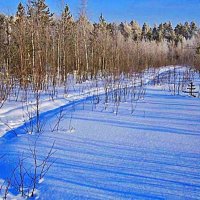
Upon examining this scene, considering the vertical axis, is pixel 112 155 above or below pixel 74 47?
below

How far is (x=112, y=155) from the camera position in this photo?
4.27 meters

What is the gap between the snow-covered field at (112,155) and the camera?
3.13 metres

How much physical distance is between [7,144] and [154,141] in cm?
242

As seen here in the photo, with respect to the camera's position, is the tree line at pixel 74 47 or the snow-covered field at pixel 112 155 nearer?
the snow-covered field at pixel 112 155

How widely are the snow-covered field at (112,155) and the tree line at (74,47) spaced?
4.45 feet

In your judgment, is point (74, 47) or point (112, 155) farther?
point (74, 47)

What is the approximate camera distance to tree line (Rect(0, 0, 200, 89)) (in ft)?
49.2

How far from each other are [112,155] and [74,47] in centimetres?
2304

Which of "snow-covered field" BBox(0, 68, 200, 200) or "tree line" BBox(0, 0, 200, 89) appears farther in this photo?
"tree line" BBox(0, 0, 200, 89)

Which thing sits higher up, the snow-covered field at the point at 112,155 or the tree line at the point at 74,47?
the tree line at the point at 74,47

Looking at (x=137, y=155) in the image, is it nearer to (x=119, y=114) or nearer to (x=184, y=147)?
(x=184, y=147)

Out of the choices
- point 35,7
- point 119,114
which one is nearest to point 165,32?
point 35,7

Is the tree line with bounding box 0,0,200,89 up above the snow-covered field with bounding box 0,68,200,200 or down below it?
above

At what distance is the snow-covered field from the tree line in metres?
1.36
